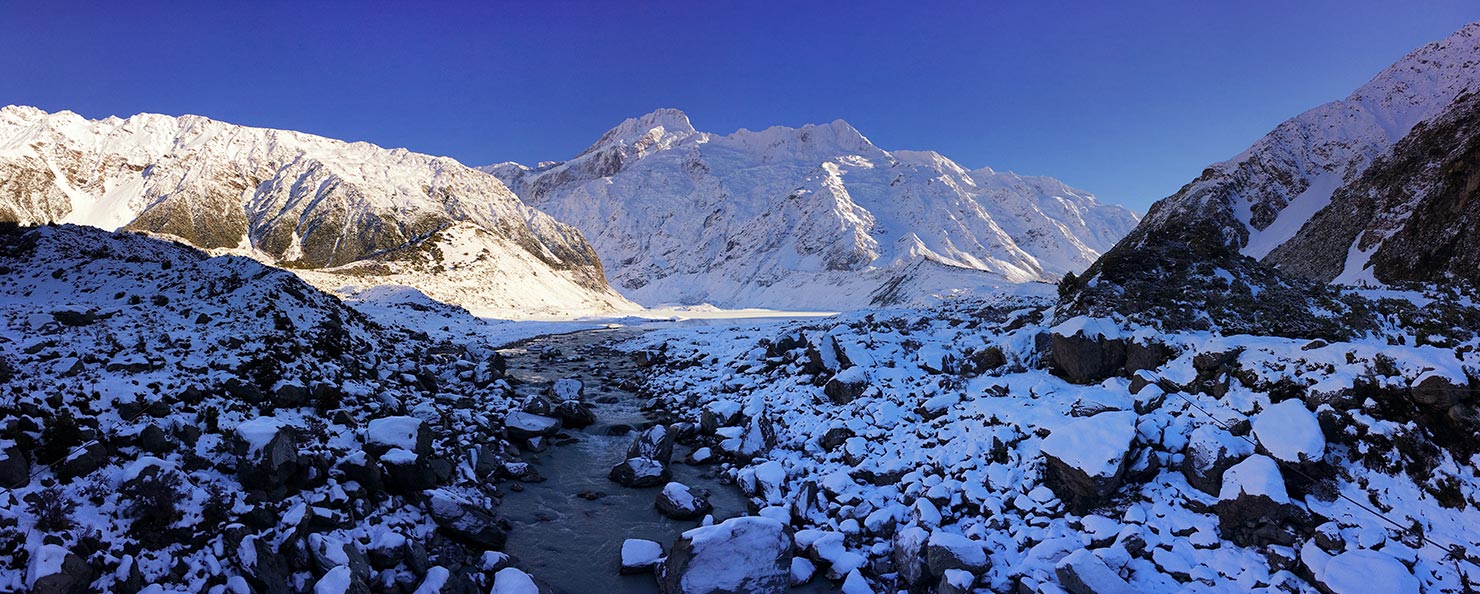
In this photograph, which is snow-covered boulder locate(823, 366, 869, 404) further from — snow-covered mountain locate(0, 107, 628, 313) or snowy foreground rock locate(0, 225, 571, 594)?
snow-covered mountain locate(0, 107, 628, 313)

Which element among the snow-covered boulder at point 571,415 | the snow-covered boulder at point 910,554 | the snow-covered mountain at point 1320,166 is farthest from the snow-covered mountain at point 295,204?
the snow-covered mountain at point 1320,166

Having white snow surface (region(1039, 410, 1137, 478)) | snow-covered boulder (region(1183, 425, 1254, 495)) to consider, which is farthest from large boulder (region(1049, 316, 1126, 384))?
snow-covered boulder (region(1183, 425, 1254, 495))

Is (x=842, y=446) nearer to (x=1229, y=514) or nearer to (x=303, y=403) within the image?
(x=1229, y=514)

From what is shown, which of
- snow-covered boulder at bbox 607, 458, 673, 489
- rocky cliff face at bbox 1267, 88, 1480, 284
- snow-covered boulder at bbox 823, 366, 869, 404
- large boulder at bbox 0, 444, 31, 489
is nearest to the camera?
large boulder at bbox 0, 444, 31, 489

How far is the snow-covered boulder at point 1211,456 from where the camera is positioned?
27.1 feet

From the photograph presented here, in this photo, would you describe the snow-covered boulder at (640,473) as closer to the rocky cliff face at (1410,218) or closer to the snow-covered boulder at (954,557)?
the snow-covered boulder at (954,557)

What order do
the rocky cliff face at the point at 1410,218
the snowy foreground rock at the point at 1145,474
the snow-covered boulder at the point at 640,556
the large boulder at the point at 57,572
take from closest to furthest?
1. the large boulder at the point at 57,572
2. the snowy foreground rock at the point at 1145,474
3. the snow-covered boulder at the point at 640,556
4. the rocky cliff face at the point at 1410,218

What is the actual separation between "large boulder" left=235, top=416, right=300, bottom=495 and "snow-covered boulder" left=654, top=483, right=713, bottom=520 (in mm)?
6052

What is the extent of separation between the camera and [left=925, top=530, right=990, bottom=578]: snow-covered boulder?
8016mm

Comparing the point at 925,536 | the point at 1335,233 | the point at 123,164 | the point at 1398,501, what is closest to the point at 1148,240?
the point at 1398,501

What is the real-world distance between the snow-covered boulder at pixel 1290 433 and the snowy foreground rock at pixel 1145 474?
0.02 meters

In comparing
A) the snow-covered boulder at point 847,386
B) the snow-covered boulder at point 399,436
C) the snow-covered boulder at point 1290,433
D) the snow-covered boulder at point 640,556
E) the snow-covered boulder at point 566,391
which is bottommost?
the snow-covered boulder at point 640,556

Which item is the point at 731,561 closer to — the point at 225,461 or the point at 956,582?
the point at 956,582

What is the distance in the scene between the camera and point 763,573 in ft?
28.0
